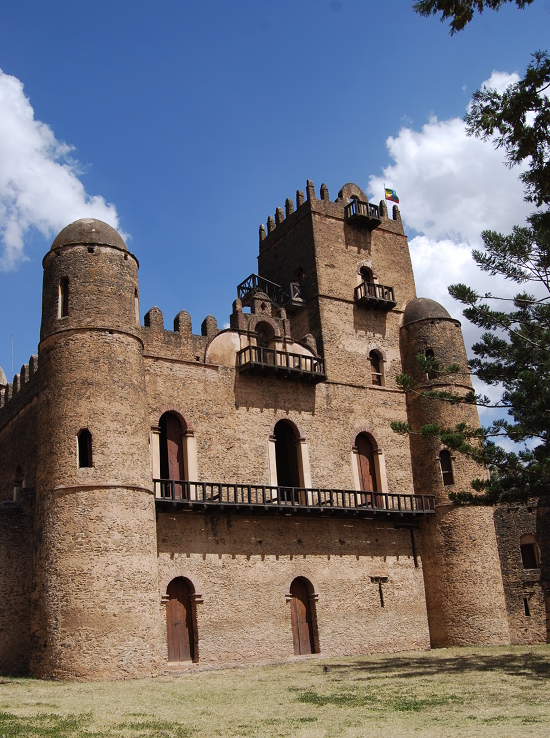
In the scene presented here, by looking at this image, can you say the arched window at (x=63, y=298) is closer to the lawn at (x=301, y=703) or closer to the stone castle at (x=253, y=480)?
the stone castle at (x=253, y=480)

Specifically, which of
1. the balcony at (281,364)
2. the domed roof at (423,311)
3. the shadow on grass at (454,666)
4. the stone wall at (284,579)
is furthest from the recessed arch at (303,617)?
the domed roof at (423,311)

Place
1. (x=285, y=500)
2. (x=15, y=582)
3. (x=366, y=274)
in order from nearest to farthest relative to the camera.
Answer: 1. (x=15, y=582)
2. (x=285, y=500)
3. (x=366, y=274)

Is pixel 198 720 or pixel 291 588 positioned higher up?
pixel 291 588

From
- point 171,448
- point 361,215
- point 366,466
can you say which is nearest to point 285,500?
point 171,448

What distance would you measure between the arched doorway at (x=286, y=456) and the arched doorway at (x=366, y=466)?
2.38 m

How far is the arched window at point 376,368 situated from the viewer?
2791 centimetres

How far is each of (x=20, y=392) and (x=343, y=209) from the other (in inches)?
518

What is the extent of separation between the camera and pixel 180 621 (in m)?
20.9

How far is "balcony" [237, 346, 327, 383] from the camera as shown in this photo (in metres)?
24.3

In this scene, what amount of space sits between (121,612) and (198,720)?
642cm

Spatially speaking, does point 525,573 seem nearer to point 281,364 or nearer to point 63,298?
point 281,364

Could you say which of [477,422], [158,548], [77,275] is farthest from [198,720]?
[477,422]

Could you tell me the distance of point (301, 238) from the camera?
29.3 meters

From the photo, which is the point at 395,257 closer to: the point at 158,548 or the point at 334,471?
the point at 334,471
